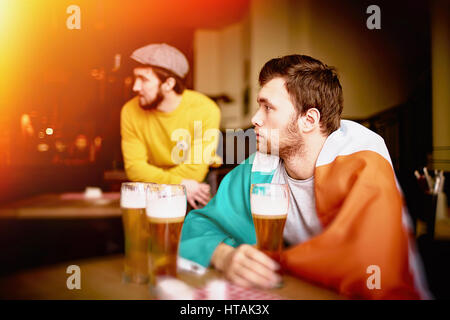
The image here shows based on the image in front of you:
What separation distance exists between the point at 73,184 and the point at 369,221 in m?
1.14

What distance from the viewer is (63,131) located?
138cm

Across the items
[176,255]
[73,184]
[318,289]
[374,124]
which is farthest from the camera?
[73,184]

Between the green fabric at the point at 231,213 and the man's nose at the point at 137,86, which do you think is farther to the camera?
the man's nose at the point at 137,86

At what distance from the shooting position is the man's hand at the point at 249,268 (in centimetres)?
72

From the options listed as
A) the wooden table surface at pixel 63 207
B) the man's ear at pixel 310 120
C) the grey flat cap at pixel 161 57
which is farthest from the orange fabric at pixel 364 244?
the grey flat cap at pixel 161 57

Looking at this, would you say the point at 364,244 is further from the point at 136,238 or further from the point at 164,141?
the point at 164,141

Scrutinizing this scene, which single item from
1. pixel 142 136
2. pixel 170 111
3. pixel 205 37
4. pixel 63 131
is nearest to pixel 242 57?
pixel 205 37

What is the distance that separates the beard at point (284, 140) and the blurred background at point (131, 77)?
336mm

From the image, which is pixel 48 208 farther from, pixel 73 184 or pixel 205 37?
pixel 205 37

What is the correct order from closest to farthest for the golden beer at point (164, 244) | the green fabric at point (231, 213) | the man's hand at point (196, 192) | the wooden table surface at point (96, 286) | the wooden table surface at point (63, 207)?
1. the wooden table surface at point (96, 286)
2. the golden beer at point (164, 244)
3. the green fabric at point (231, 213)
4. the wooden table surface at point (63, 207)
5. the man's hand at point (196, 192)

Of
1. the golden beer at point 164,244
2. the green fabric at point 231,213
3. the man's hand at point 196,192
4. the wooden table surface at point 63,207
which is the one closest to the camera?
the golden beer at point 164,244

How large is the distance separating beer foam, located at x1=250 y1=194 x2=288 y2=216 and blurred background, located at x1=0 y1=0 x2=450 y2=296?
22.8 inches

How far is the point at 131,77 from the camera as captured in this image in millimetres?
1384

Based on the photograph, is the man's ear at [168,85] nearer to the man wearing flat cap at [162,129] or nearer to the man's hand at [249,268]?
the man wearing flat cap at [162,129]
